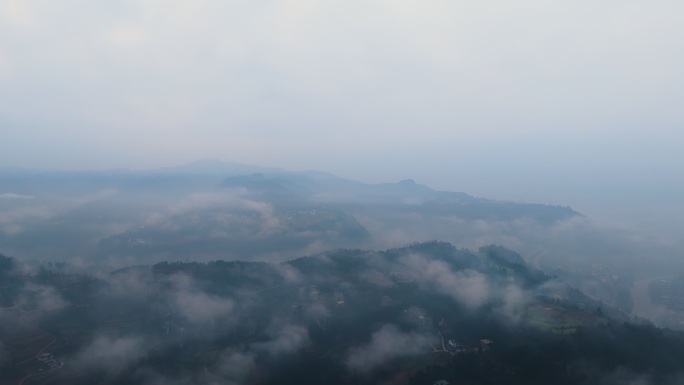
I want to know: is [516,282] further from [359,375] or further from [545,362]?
[359,375]

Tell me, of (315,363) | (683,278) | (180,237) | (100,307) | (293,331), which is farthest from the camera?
(180,237)

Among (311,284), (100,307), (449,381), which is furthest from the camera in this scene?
(311,284)

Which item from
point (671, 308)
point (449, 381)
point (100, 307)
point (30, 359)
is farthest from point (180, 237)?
point (671, 308)

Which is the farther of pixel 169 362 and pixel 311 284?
pixel 311 284

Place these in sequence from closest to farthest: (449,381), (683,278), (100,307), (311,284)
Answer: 1. (449,381)
2. (100,307)
3. (311,284)
4. (683,278)

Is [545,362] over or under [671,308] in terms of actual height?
over

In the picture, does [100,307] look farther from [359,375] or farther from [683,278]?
[683,278]

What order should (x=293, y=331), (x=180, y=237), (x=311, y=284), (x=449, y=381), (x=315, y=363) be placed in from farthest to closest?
(x=180, y=237) → (x=311, y=284) → (x=293, y=331) → (x=315, y=363) → (x=449, y=381)

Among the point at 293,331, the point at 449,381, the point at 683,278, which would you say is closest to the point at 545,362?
the point at 449,381

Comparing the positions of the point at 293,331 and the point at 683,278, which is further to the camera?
the point at 683,278
